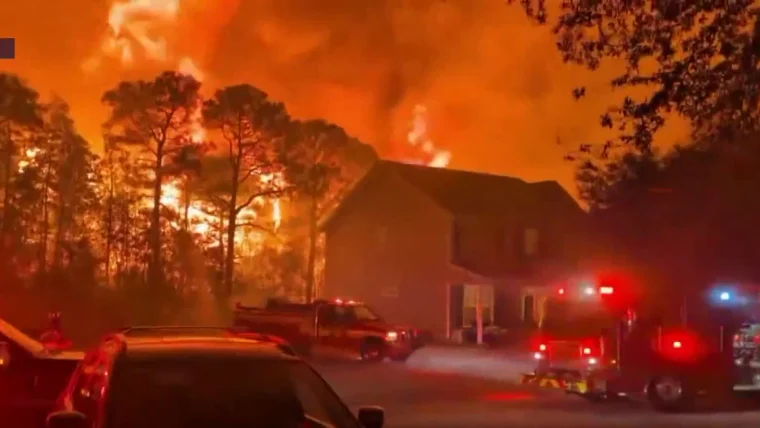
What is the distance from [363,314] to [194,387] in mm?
21926

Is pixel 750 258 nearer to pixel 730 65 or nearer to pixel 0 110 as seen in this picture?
pixel 730 65

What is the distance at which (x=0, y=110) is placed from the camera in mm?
38250

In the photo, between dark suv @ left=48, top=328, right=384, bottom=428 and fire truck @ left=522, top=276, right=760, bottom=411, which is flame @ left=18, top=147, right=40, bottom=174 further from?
dark suv @ left=48, top=328, right=384, bottom=428

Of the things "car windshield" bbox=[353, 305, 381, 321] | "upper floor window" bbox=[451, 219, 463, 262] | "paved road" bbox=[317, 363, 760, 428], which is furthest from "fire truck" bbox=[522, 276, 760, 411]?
"upper floor window" bbox=[451, 219, 463, 262]

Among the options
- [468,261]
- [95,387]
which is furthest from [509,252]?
[95,387]

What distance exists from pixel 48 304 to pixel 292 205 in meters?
15.4

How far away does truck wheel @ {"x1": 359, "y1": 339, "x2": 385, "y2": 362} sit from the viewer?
27422mm

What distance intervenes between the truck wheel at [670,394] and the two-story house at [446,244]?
22.7 meters

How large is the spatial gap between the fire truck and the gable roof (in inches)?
967

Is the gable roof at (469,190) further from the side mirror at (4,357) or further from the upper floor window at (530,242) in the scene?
the side mirror at (4,357)

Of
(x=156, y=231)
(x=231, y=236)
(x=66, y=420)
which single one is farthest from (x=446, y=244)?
(x=66, y=420)

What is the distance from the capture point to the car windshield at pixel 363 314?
28250 millimetres

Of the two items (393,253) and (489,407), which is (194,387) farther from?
(393,253)

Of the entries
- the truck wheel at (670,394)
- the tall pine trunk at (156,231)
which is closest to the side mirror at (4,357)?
the truck wheel at (670,394)
